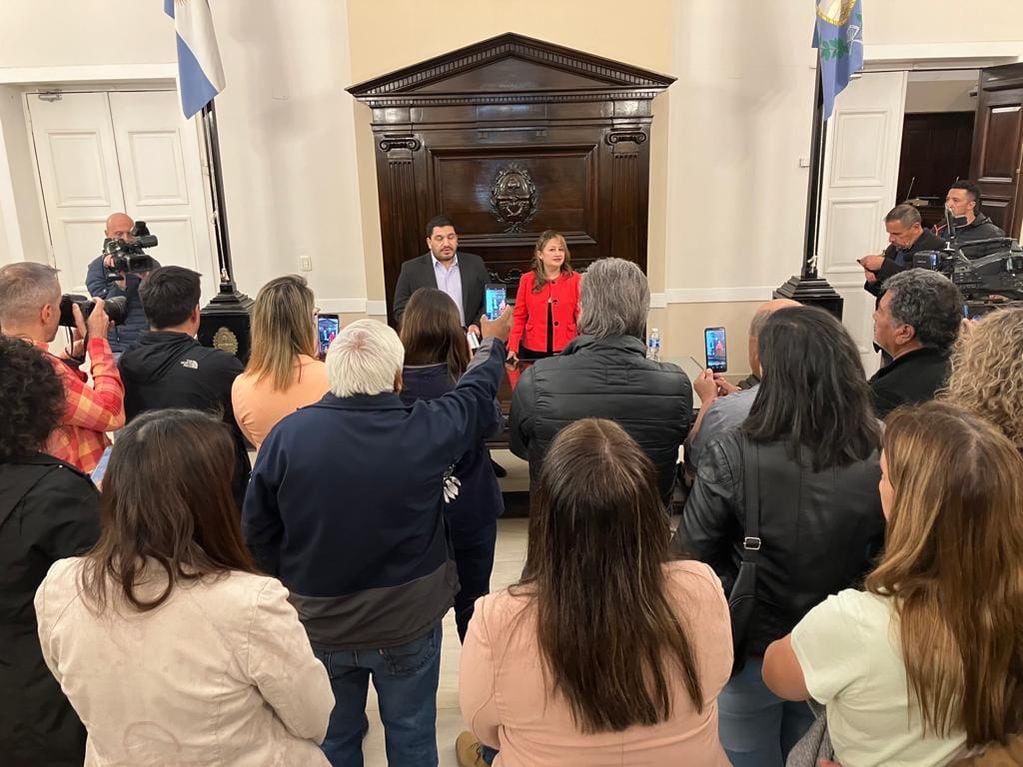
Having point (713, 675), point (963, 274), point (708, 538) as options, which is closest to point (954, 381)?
point (708, 538)

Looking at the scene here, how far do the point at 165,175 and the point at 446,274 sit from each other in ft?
8.49

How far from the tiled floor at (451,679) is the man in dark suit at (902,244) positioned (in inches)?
94.4

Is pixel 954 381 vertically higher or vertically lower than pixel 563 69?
lower

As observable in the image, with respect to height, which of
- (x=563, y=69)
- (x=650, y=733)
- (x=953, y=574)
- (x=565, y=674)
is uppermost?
(x=563, y=69)

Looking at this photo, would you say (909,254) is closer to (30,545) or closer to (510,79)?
(510,79)

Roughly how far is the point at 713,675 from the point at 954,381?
1.00m

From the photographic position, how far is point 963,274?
3545 mm

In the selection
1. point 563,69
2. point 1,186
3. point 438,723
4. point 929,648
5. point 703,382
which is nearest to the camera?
point 929,648

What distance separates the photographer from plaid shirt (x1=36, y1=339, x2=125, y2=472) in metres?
2.06

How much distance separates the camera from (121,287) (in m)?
4.01

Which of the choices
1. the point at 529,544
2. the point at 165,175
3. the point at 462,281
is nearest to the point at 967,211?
the point at 462,281

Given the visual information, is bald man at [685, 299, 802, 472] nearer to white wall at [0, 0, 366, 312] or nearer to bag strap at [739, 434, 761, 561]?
bag strap at [739, 434, 761, 561]

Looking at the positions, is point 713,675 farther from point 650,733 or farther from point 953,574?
point 953,574

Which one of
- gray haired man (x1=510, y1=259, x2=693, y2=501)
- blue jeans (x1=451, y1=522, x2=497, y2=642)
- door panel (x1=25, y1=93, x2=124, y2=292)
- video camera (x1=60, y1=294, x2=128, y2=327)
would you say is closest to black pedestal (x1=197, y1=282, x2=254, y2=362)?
door panel (x1=25, y1=93, x2=124, y2=292)
